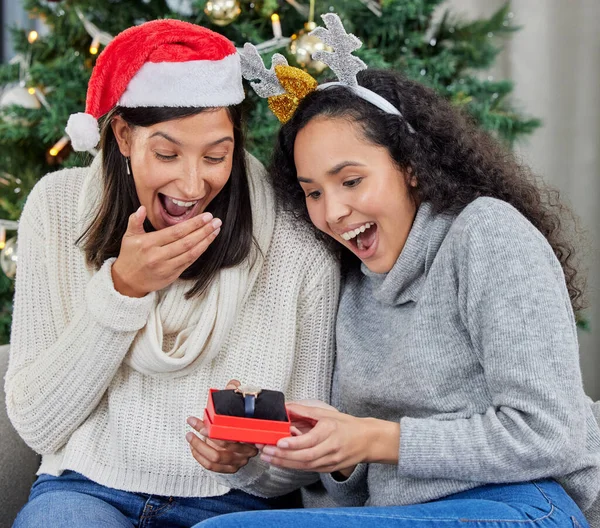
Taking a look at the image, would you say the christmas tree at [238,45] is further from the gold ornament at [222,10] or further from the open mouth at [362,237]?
the open mouth at [362,237]

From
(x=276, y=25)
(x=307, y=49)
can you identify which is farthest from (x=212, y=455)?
(x=276, y=25)

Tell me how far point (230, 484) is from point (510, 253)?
2.07ft

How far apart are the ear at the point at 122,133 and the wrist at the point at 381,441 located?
62 cm

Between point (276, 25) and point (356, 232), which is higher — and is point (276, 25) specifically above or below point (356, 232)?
above

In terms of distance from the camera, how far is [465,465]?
3.63 ft

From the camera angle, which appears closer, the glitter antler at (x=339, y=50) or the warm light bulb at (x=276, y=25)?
the glitter antler at (x=339, y=50)

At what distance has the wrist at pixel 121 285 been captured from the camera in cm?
132

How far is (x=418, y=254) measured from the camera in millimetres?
1276

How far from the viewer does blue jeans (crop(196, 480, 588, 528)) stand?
1047 mm

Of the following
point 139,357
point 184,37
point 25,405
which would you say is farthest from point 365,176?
point 25,405

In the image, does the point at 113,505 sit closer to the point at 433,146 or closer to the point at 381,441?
the point at 381,441

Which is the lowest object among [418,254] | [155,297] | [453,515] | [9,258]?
[9,258]

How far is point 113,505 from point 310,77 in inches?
32.3

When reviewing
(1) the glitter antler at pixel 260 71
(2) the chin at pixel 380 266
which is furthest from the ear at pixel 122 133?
(2) the chin at pixel 380 266
